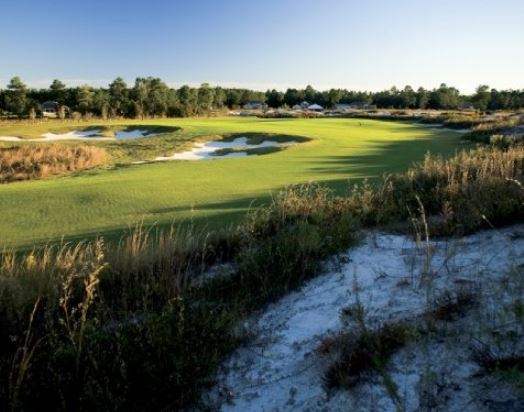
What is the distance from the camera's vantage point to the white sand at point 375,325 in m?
2.75

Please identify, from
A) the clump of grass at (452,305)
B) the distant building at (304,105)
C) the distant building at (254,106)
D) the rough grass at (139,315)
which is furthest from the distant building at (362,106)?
the clump of grass at (452,305)

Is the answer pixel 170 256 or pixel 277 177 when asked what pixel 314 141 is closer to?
pixel 277 177

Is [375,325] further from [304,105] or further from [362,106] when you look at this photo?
[304,105]

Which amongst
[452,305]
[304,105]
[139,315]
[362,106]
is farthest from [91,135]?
[362,106]

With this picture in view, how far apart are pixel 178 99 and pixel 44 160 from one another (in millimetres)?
52053

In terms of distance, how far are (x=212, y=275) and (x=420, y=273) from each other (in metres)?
2.29

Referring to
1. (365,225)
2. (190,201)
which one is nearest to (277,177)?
(190,201)

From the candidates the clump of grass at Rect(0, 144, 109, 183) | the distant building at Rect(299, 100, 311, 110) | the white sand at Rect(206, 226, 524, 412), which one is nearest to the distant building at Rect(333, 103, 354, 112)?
the distant building at Rect(299, 100, 311, 110)

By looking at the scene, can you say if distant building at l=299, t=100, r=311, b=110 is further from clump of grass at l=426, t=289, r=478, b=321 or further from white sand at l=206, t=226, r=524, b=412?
clump of grass at l=426, t=289, r=478, b=321

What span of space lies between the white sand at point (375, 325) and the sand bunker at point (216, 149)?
19.1 meters

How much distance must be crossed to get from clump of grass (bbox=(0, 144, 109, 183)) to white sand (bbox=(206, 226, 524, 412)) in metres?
18.0

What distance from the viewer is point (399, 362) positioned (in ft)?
10.0

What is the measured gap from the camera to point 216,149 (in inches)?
1056

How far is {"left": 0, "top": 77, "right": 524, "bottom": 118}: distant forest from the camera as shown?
5972 centimetres
